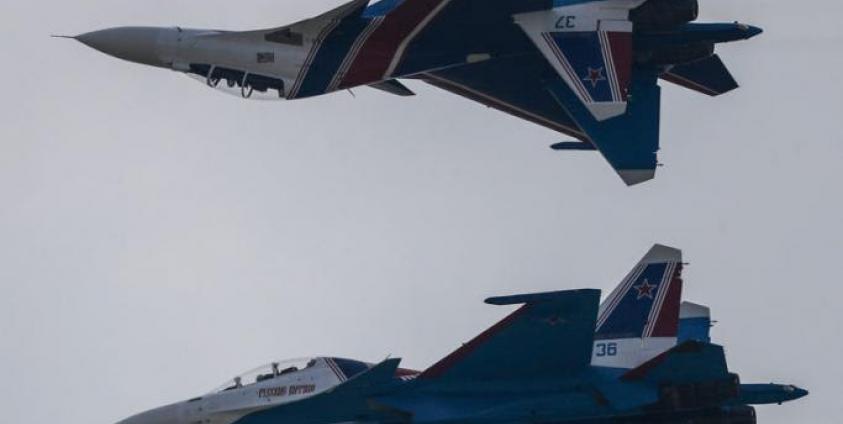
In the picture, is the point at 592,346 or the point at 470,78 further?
the point at 470,78

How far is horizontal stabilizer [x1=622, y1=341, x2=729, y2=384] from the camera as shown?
42.9 metres

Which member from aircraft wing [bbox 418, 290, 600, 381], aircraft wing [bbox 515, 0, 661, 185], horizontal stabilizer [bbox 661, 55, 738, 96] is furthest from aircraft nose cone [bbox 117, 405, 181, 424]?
horizontal stabilizer [bbox 661, 55, 738, 96]

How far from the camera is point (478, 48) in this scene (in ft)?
157

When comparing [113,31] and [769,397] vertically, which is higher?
[113,31]

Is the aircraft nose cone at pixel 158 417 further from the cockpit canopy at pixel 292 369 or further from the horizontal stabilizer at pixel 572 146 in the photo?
the horizontal stabilizer at pixel 572 146

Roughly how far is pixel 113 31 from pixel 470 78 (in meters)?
7.32

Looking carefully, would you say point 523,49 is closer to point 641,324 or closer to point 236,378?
point 641,324

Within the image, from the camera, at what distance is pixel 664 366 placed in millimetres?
43312

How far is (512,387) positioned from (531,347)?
797mm

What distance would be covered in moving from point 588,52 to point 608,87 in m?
0.79

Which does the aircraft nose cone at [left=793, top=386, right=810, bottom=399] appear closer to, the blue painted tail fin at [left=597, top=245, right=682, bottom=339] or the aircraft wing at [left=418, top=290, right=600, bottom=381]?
the blue painted tail fin at [left=597, top=245, right=682, bottom=339]

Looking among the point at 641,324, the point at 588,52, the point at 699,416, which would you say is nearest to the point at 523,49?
the point at 588,52

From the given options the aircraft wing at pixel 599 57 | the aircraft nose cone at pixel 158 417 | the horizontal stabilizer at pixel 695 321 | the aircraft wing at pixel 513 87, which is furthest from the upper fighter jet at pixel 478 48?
the aircraft nose cone at pixel 158 417

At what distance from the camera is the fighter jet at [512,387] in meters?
43.1
